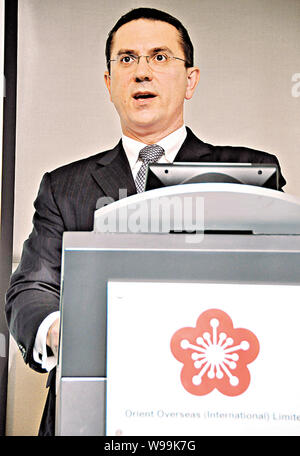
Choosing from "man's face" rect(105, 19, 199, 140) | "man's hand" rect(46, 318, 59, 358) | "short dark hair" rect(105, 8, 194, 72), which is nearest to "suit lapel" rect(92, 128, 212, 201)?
"man's face" rect(105, 19, 199, 140)

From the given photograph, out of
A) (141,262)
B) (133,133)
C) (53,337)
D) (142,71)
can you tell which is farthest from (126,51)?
(141,262)

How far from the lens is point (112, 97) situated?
2.68 metres

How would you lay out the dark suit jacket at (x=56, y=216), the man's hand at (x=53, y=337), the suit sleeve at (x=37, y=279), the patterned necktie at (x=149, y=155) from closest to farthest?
1. the man's hand at (x=53, y=337)
2. the suit sleeve at (x=37, y=279)
3. the dark suit jacket at (x=56, y=216)
4. the patterned necktie at (x=149, y=155)

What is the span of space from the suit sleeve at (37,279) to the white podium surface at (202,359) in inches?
19.9

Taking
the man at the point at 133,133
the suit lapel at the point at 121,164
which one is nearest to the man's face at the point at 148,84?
the man at the point at 133,133

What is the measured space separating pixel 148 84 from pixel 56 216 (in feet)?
2.48

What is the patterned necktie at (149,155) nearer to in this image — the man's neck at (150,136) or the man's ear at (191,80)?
the man's neck at (150,136)

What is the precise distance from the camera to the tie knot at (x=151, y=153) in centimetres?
240

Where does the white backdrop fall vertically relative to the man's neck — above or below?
above

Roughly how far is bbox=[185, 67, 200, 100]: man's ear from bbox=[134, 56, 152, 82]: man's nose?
238 mm

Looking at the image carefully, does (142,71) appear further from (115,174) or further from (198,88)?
(115,174)

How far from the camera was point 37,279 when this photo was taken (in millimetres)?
1812

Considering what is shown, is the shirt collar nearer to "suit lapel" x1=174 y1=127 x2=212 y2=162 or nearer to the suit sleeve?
"suit lapel" x1=174 y1=127 x2=212 y2=162

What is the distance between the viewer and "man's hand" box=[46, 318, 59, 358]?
112 centimetres
